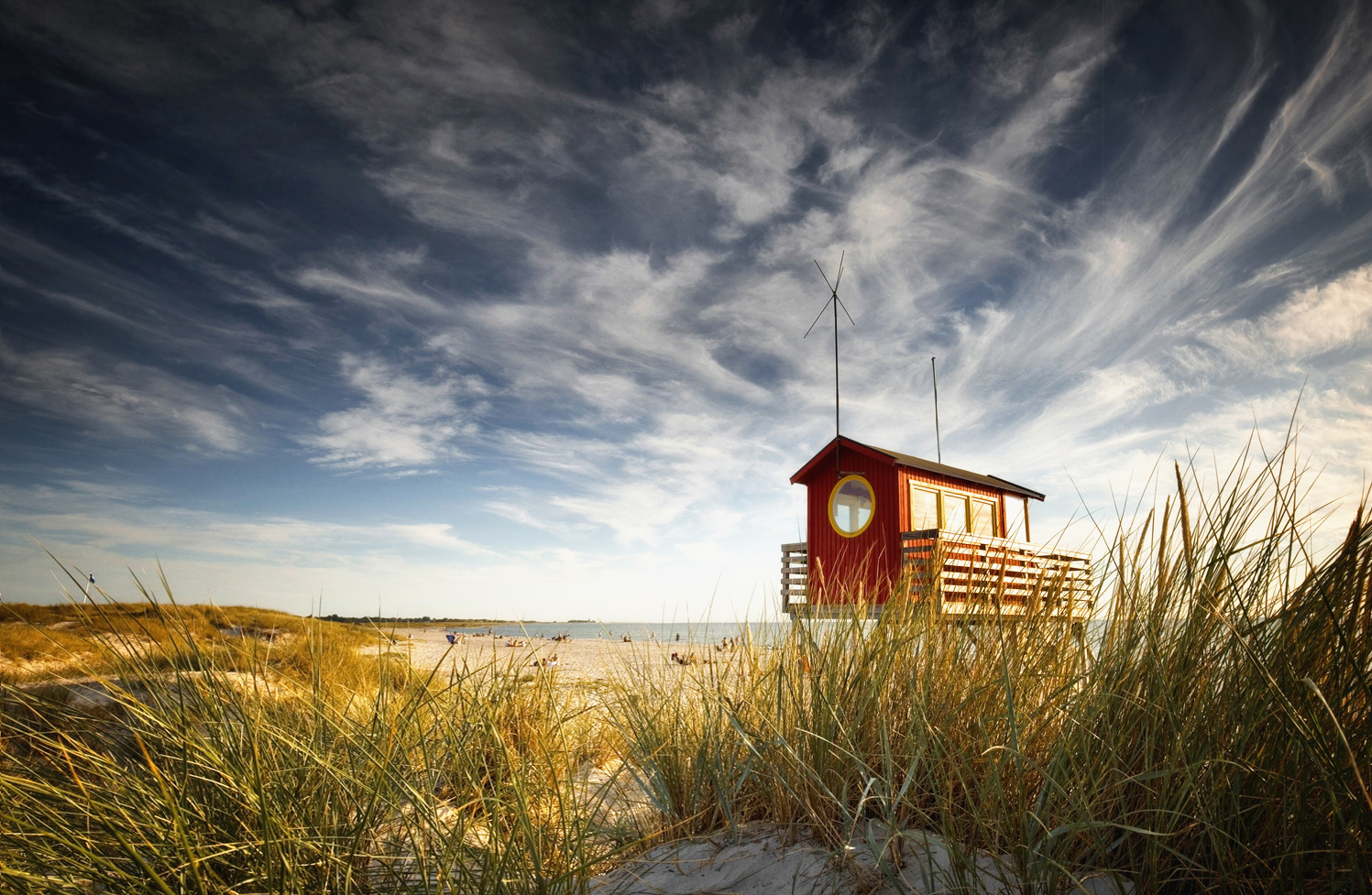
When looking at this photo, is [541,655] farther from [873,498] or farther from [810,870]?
[873,498]

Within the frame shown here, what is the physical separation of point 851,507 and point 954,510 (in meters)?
1.96

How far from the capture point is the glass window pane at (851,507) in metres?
11.7

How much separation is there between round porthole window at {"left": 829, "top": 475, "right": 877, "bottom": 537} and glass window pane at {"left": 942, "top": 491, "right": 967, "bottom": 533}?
143cm

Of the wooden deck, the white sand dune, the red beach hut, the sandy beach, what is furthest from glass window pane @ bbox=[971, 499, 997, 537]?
the white sand dune

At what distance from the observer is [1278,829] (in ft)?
4.65

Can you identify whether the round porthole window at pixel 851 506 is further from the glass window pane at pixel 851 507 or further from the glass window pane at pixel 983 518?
the glass window pane at pixel 983 518

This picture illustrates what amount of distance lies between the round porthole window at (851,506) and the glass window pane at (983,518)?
2.34m

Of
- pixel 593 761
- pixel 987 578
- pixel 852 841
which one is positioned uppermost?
pixel 987 578

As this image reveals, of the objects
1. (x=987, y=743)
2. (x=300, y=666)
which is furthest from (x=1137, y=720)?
(x=300, y=666)

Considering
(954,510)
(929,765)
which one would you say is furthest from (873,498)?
(929,765)

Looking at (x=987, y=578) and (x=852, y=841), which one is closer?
(x=852, y=841)

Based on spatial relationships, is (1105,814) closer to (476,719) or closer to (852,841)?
(852,841)

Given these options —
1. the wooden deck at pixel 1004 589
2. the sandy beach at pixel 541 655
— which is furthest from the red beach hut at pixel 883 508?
the wooden deck at pixel 1004 589

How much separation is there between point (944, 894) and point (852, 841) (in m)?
0.47
